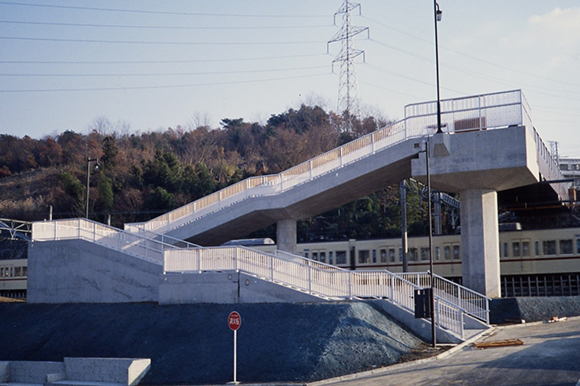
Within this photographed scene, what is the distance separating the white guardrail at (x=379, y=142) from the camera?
2986 centimetres

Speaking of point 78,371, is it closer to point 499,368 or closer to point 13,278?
point 499,368

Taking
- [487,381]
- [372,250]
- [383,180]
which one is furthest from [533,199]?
[487,381]

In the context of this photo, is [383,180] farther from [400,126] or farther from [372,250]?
[372,250]

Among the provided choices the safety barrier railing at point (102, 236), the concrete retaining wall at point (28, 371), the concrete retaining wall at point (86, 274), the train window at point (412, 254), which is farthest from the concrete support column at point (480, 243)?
the concrete retaining wall at point (28, 371)

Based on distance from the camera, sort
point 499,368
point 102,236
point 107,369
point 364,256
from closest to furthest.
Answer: point 499,368 → point 107,369 → point 102,236 → point 364,256

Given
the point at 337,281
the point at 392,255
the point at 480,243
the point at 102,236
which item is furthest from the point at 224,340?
the point at 392,255

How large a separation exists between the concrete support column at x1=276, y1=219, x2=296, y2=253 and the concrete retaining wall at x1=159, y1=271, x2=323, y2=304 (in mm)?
10580

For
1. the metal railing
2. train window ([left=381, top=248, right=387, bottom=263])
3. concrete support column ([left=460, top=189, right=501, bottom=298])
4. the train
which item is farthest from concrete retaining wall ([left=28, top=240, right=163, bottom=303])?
train window ([left=381, top=248, right=387, bottom=263])

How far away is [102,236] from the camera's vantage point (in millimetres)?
30750

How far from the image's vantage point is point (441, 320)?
23625 millimetres

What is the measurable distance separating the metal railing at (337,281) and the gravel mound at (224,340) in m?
1.16

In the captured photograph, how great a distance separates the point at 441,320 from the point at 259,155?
68.5 m

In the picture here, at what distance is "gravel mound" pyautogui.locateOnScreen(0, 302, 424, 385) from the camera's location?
20.2m

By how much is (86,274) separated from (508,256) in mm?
23874
